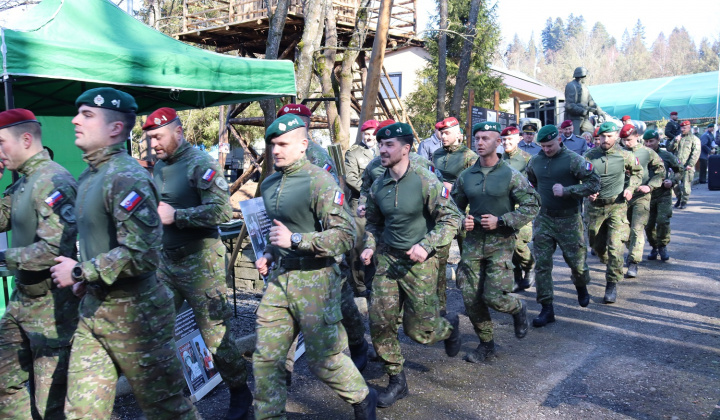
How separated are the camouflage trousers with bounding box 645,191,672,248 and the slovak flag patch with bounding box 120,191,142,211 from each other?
30.6 feet

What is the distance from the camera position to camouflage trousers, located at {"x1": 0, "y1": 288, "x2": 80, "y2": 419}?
3754 millimetres

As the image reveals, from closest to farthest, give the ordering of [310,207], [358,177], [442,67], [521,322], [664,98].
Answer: [310,207] → [521,322] → [358,177] → [442,67] → [664,98]

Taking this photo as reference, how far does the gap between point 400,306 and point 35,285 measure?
2.71m

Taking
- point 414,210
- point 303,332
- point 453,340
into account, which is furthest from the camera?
point 453,340

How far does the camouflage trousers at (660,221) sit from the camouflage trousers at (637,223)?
1.02 metres

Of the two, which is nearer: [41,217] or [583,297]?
[41,217]

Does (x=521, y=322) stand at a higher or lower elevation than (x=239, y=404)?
higher

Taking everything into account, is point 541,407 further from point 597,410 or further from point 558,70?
point 558,70

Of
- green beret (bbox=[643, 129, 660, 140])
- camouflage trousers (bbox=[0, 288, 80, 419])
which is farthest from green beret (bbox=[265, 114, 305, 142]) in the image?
green beret (bbox=[643, 129, 660, 140])

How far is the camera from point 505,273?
5.84m

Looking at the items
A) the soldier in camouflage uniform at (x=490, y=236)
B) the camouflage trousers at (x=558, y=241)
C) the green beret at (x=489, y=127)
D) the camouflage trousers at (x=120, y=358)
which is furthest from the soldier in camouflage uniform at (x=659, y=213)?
the camouflage trousers at (x=120, y=358)

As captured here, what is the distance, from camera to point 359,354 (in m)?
5.56

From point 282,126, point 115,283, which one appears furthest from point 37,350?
point 282,126

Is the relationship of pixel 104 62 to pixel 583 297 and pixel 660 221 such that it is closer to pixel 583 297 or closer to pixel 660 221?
pixel 583 297
